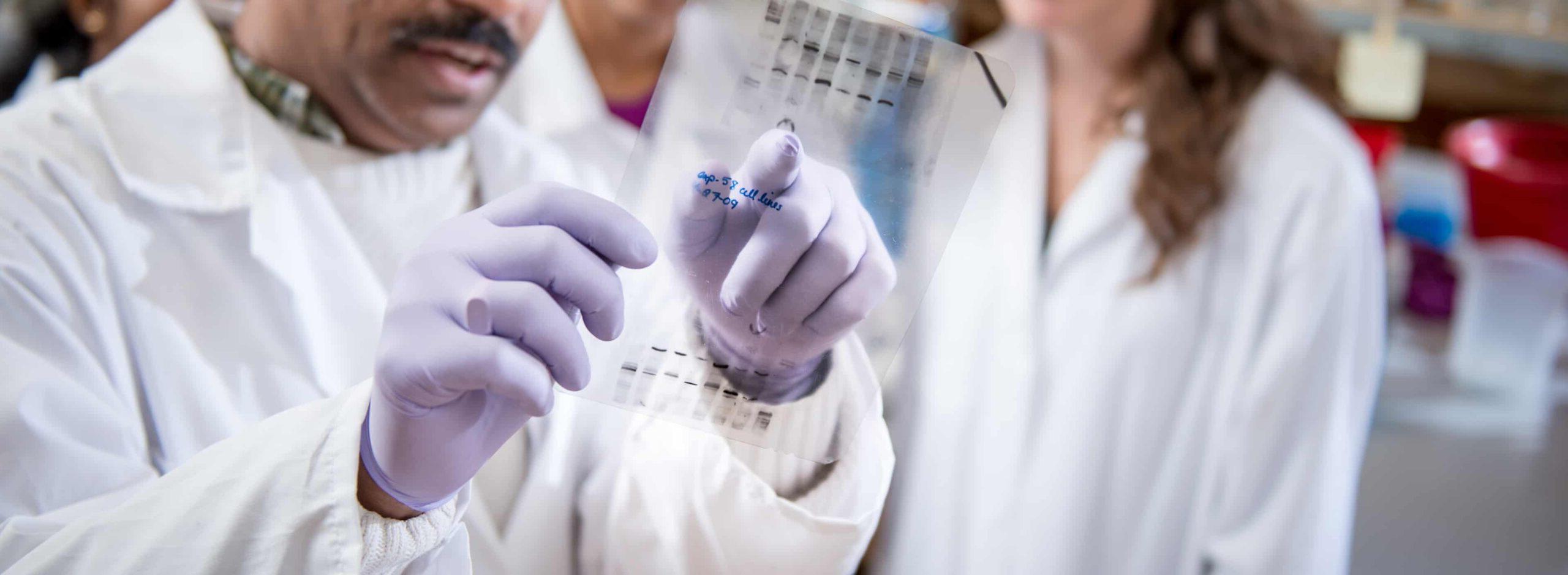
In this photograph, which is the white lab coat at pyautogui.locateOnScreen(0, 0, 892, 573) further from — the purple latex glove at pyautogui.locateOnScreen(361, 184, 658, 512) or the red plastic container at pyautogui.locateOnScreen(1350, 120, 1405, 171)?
the red plastic container at pyautogui.locateOnScreen(1350, 120, 1405, 171)

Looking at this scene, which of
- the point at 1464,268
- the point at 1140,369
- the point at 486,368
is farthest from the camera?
the point at 1464,268

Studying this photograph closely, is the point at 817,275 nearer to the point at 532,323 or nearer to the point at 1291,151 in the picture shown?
the point at 532,323

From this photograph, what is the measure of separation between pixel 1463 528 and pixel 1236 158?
475 mm

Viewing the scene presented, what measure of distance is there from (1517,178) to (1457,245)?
318 millimetres

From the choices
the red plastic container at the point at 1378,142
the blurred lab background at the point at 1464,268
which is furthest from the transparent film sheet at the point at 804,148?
the red plastic container at the point at 1378,142

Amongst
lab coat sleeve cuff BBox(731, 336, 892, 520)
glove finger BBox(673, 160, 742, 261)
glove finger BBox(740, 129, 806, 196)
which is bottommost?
lab coat sleeve cuff BBox(731, 336, 892, 520)

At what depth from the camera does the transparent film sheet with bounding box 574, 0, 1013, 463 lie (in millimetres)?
462

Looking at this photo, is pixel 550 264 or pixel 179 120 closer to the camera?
pixel 550 264

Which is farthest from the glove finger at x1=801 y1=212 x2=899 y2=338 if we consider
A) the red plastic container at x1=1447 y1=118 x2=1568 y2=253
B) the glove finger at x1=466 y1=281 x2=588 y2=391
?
the red plastic container at x1=1447 y1=118 x2=1568 y2=253

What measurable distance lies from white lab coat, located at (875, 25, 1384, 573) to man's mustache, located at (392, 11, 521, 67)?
0.47 m

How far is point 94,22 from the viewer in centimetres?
64

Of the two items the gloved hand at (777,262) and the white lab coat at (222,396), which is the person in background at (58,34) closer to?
the white lab coat at (222,396)

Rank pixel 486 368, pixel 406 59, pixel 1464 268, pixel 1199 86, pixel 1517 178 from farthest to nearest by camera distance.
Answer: pixel 1464 268, pixel 1517 178, pixel 1199 86, pixel 406 59, pixel 486 368

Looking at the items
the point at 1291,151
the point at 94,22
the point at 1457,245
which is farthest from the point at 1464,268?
the point at 94,22
